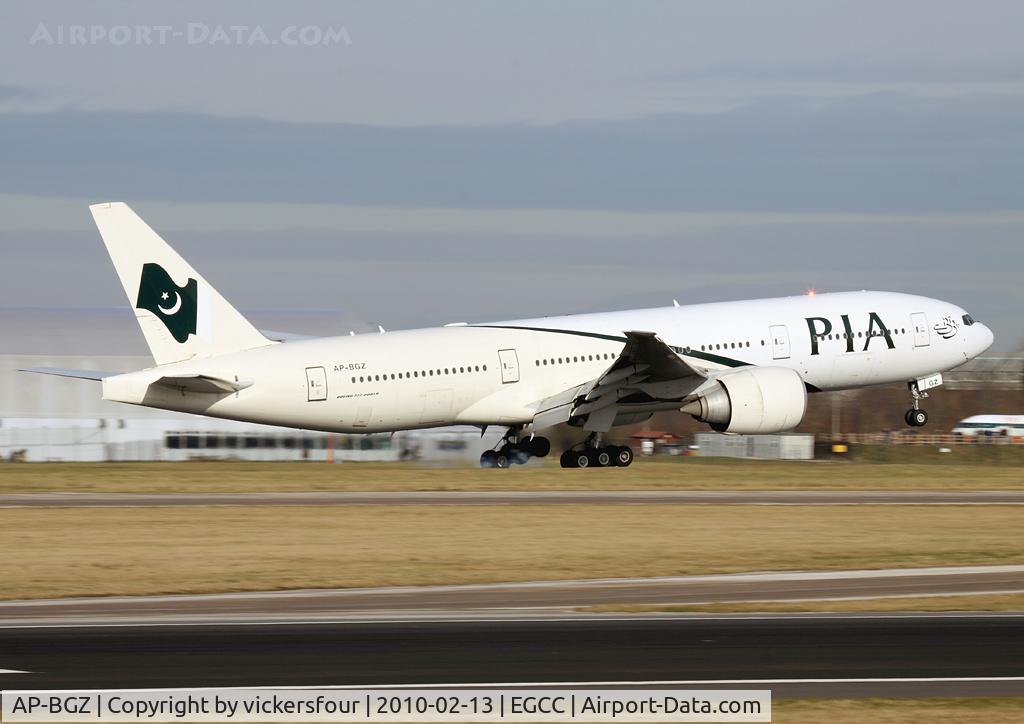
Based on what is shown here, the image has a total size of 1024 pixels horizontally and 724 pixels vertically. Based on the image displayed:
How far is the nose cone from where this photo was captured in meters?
49.6

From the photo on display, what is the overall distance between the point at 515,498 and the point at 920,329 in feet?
56.0

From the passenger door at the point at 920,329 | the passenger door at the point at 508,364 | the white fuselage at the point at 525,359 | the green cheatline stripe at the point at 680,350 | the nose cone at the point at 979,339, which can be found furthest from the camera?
the nose cone at the point at 979,339

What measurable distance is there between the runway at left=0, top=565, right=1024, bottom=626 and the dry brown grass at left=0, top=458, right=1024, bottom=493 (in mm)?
16613

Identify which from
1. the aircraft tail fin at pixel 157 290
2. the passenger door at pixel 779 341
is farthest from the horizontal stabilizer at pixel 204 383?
the passenger door at pixel 779 341

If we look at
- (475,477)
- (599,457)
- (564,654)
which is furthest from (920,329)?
(564,654)

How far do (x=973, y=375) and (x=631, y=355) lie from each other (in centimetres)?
8613

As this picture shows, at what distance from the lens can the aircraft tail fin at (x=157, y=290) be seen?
41.2m

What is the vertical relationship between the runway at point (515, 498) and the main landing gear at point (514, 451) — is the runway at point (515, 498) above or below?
below

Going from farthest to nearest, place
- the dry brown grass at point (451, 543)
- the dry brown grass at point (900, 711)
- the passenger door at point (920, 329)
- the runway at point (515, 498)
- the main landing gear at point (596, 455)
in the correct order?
the passenger door at point (920, 329)
the main landing gear at point (596, 455)
the runway at point (515, 498)
the dry brown grass at point (451, 543)
the dry brown grass at point (900, 711)

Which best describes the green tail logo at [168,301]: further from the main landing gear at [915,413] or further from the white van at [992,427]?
the white van at [992,427]

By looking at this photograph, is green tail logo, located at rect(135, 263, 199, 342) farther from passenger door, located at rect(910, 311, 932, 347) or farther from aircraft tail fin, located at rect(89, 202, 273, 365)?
passenger door, located at rect(910, 311, 932, 347)

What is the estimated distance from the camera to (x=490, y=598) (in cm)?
2233

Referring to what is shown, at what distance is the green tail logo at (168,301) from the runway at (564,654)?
75.5 feet

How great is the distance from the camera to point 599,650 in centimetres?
1733
